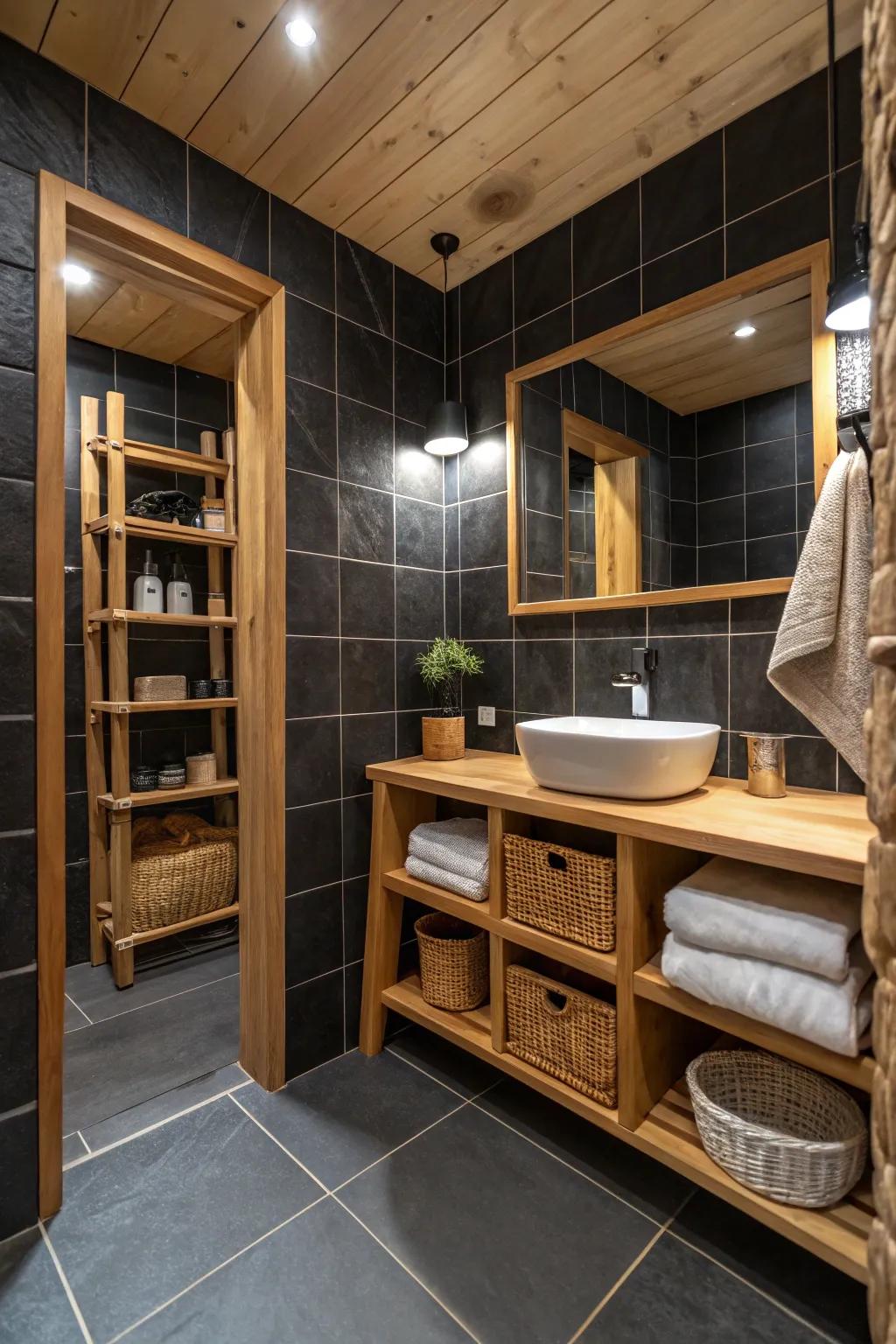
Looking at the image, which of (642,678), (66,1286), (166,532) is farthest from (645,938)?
(166,532)

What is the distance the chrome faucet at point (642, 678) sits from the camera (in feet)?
6.07

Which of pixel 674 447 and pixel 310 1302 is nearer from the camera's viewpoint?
pixel 310 1302

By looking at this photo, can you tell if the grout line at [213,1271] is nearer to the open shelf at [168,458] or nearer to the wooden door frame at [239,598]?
the wooden door frame at [239,598]

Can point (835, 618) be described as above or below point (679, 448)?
below

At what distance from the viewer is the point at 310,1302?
4.09ft

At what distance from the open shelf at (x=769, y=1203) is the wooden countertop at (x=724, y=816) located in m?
0.62

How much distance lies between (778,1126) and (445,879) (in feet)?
3.00

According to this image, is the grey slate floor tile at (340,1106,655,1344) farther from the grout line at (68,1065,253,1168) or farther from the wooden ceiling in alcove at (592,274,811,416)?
the wooden ceiling in alcove at (592,274,811,416)

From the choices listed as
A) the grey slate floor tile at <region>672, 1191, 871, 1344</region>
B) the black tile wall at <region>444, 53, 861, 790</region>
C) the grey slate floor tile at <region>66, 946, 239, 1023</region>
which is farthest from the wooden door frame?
the grey slate floor tile at <region>672, 1191, 871, 1344</region>

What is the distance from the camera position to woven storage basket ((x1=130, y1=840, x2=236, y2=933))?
2572 millimetres

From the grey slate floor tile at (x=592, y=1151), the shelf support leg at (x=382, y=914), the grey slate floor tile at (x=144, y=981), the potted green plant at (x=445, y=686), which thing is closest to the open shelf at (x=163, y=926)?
the grey slate floor tile at (x=144, y=981)

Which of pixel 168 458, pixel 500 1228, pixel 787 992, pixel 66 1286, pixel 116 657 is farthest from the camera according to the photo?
pixel 168 458

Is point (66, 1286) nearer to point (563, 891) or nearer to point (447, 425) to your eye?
point (563, 891)

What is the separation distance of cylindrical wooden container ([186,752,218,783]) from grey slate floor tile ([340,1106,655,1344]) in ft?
5.49
